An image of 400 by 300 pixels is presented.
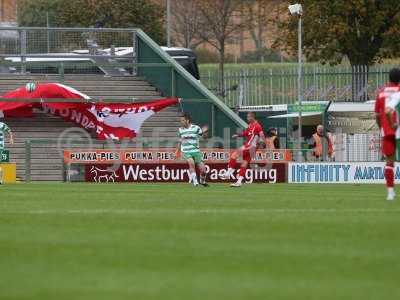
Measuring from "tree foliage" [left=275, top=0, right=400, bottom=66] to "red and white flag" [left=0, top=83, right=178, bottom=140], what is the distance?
12680mm

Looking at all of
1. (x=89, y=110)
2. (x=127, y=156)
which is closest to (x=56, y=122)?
(x=89, y=110)

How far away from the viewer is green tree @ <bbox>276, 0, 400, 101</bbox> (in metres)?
55.2

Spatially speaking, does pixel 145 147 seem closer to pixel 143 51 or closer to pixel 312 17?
pixel 143 51

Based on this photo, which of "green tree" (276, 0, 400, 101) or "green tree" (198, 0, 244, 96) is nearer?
"green tree" (276, 0, 400, 101)

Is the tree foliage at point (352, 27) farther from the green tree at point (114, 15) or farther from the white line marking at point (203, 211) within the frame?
the white line marking at point (203, 211)

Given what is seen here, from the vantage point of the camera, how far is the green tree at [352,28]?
181ft

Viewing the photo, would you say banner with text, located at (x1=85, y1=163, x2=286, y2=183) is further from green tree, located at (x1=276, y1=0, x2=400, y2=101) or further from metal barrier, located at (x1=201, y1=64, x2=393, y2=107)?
green tree, located at (x1=276, y1=0, x2=400, y2=101)

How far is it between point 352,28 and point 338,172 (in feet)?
56.1

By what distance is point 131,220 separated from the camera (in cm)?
1583

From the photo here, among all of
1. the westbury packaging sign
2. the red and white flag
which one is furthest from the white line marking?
the red and white flag

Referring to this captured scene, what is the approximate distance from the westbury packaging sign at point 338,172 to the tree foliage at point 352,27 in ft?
52.0

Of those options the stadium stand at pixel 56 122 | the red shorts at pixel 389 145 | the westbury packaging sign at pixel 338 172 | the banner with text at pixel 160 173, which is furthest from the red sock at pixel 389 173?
the stadium stand at pixel 56 122

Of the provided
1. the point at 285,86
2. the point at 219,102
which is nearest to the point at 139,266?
the point at 219,102

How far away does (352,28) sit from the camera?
182ft
